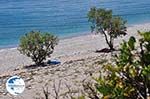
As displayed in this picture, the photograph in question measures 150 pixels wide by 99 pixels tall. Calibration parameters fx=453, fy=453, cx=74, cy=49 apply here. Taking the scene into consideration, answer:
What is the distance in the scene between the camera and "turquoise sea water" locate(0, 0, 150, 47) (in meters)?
68.1

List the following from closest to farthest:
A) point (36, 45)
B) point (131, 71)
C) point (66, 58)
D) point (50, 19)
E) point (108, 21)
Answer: point (131, 71), point (36, 45), point (66, 58), point (108, 21), point (50, 19)

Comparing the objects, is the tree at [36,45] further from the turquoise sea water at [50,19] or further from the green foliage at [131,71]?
the green foliage at [131,71]

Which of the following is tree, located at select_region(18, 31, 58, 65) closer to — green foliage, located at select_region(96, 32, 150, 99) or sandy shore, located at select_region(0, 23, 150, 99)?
sandy shore, located at select_region(0, 23, 150, 99)

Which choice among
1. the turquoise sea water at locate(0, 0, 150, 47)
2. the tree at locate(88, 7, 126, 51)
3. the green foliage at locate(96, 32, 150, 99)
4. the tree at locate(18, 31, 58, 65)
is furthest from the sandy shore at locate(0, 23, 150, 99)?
the green foliage at locate(96, 32, 150, 99)

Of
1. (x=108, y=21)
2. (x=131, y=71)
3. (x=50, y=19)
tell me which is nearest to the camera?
(x=131, y=71)

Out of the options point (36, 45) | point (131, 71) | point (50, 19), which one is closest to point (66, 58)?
point (36, 45)

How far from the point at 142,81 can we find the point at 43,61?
35862 millimetres

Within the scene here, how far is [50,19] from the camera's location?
82.6m

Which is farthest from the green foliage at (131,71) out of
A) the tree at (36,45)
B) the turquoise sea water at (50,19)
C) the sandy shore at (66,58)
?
the turquoise sea water at (50,19)

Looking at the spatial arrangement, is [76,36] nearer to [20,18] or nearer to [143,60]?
[20,18]

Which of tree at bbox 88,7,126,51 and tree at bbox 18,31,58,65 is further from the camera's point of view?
tree at bbox 88,7,126,51

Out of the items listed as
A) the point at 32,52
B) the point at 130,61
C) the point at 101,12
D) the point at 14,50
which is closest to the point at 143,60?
the point at 130,61

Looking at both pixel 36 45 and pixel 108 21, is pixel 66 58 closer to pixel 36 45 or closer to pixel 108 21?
pixel 36 45

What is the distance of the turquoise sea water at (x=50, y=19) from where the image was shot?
223ft
